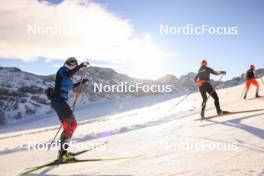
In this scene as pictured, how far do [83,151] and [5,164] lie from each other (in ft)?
6.46

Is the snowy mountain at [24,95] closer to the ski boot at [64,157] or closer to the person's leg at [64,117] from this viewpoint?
the person's leg at [64,117]

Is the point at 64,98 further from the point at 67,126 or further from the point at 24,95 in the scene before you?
the point at 24,95

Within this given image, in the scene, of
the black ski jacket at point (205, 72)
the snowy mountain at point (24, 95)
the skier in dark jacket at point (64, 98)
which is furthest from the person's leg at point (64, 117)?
the snowy mountain at point (24, 95)

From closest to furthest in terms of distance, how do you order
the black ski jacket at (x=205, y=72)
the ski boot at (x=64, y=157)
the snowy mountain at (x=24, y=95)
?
the ski boot at (x=64, y=157), the black ski jacket at (x=205, y=72), the snowy mountain at (x=24, y=95)

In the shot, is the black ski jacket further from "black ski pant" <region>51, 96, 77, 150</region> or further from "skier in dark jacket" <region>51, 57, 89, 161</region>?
"black ski pant" <region>51, 96, 77, 150</region>

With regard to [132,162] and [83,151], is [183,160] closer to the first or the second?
[132,162]

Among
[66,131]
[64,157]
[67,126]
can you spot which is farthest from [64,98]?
[64,157]

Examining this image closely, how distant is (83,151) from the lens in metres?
7.41

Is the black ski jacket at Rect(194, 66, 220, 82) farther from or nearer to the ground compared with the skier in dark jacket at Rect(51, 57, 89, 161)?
farther from the ground

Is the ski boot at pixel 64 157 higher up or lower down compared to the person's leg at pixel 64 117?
lower down

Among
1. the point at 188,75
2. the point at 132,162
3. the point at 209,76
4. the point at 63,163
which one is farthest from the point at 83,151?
the point at 188,75

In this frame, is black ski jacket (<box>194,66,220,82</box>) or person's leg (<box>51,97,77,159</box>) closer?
person's leg (<box>51,97,77,159</box>)

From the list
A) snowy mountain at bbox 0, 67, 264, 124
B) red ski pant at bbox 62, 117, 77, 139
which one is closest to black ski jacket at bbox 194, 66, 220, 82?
red ski pant at bbox 62, 117, 77, 139

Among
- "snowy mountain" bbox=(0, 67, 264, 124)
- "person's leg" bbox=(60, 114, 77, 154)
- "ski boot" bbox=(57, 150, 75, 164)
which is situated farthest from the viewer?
"snowy mountain" bbox=(0, 67, 264, 124)
